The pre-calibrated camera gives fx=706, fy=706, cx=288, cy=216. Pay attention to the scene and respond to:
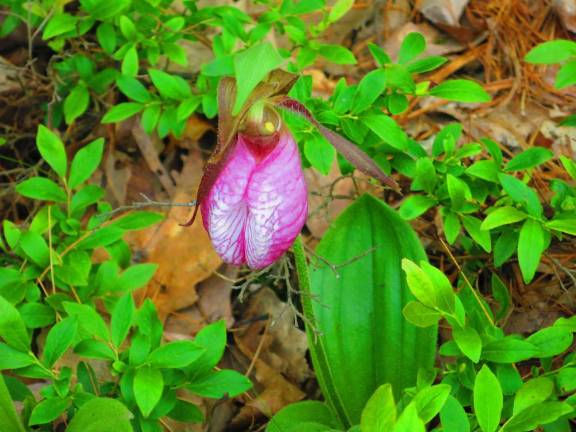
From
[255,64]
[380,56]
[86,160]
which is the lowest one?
[86,160]

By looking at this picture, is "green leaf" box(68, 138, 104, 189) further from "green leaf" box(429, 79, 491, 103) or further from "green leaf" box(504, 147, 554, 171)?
"green leaf" box(504, 147, 554, 171)

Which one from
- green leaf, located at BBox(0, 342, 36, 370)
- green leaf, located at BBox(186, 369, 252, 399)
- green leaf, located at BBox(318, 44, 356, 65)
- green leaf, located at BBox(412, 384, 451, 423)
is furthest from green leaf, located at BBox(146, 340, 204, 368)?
green leaf, located at BBox(318, 44, 356, 65)

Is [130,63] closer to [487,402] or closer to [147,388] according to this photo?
[147,388]

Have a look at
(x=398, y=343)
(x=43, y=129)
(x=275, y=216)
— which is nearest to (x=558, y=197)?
(x=398, y=343)

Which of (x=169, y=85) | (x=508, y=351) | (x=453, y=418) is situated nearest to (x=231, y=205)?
(x=453, y=418)

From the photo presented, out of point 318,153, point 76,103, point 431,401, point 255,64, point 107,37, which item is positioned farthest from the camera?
point 76,103
